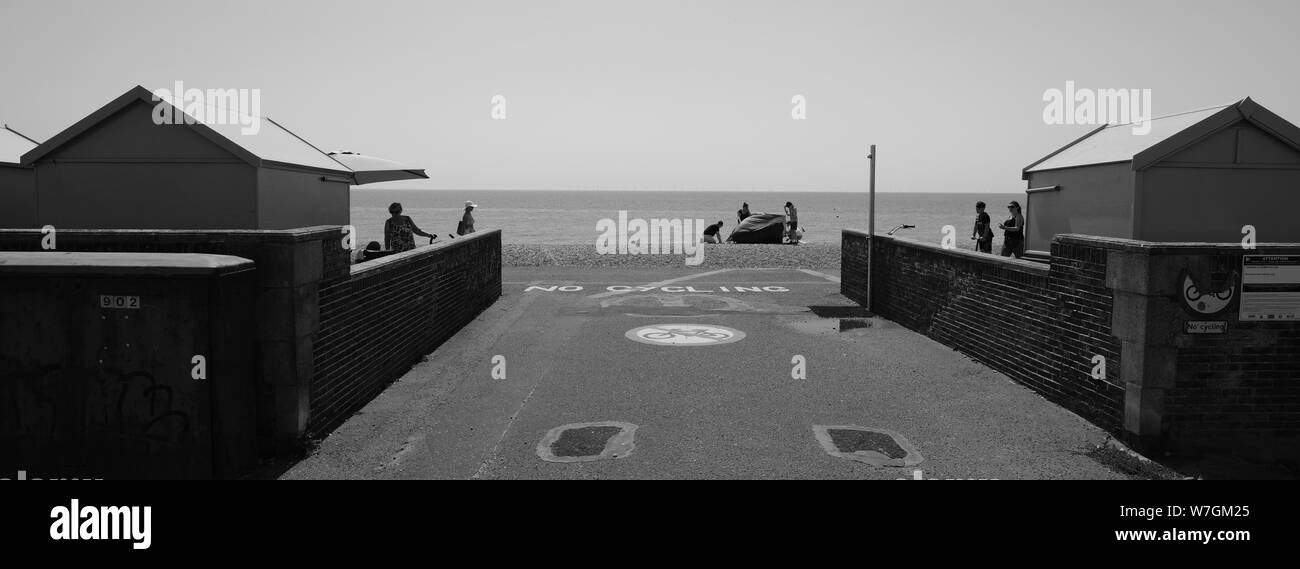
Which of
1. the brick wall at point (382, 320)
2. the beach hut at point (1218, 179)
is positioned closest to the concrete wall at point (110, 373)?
the brick wall at point (382, 320)

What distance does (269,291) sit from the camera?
6125mm

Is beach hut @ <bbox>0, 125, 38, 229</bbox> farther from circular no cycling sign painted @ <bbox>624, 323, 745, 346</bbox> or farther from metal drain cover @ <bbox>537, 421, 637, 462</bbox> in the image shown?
metal drain cover @ <bbox>537, 421, 637, 462</bbox>

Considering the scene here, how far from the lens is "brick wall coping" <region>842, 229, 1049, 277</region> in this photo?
27.2 ft

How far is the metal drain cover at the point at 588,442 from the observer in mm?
6277

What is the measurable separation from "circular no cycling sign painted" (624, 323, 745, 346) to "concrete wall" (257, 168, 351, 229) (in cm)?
496

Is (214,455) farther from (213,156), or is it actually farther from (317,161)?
(317,161)

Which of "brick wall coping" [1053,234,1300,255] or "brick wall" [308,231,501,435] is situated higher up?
"brick wall coping" [1053,234,1300,255]

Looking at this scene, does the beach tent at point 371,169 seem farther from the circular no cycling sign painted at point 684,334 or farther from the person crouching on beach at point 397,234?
the circular no cycling sign painted at point 684,334

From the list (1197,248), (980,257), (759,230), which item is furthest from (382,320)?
(759,230)

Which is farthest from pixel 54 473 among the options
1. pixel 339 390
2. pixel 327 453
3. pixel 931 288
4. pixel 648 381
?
pixel 931 288

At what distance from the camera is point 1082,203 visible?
1123cm

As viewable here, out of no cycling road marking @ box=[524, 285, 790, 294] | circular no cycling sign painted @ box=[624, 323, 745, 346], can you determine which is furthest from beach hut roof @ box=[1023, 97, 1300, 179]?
no cycling road marking @ box=[524, 285, 790, 294]

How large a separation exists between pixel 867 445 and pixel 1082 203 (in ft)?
21.0
